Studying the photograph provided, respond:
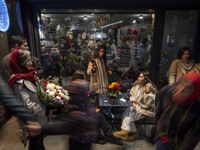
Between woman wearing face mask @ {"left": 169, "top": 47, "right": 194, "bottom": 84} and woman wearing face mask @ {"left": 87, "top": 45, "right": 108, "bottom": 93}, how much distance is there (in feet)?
6.31

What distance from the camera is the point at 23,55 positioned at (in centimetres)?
248

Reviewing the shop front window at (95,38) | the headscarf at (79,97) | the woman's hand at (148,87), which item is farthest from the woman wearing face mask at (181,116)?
the shop front window at (95,38)

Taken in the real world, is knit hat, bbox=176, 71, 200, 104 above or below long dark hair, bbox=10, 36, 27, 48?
below

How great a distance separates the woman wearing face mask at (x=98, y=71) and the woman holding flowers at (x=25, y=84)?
6.16 ft

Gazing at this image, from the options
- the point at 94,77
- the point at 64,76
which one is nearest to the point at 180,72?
the point at 94,77

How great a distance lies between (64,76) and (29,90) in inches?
108

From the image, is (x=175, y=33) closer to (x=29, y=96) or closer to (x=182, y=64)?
(x=182, y=64)

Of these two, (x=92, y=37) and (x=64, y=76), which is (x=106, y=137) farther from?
(x=92, y=37)

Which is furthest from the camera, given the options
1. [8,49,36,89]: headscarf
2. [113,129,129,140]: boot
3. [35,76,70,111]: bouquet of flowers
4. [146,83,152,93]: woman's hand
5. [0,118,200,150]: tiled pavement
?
[113,129,129,140]: boot

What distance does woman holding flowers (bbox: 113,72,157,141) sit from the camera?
3557 millimetres

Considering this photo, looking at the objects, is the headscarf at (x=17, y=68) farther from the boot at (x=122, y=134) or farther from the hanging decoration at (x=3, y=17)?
the boot at (x=122, y=134)

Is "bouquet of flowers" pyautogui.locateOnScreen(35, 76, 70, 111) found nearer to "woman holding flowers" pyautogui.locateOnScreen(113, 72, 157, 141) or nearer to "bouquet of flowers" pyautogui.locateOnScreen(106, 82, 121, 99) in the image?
"bouquet of flowers" pyautogui.locateOnScreen(106, 82, 121, 99)

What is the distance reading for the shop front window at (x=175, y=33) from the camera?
482cm

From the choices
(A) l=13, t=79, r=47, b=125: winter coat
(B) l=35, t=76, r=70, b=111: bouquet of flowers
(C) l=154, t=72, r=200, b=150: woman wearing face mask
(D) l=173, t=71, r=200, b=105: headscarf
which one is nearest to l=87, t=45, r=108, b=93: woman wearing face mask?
(B) l=35, t=76, r=70, b=111: bouquet of flowers
